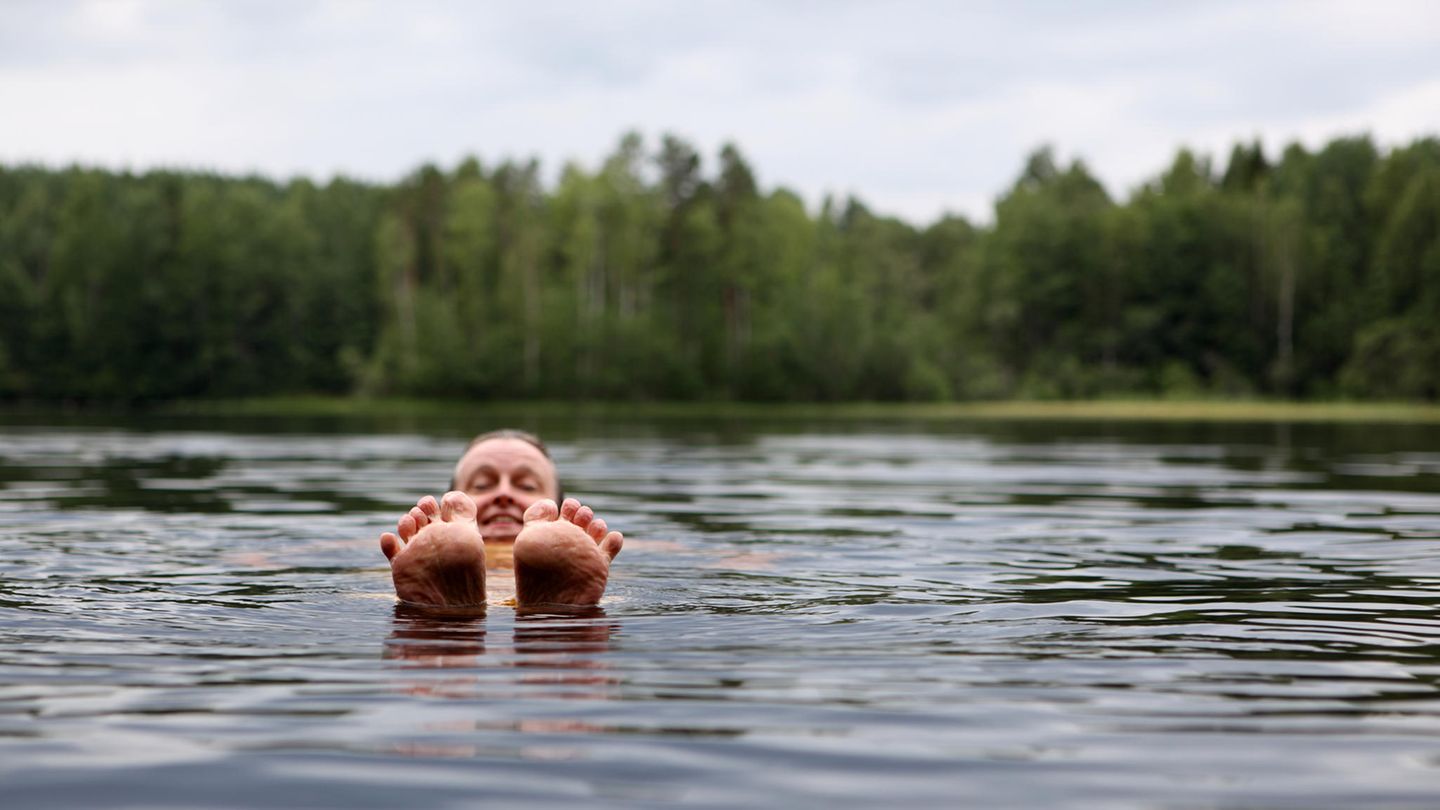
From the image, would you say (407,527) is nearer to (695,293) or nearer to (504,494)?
(504,494)

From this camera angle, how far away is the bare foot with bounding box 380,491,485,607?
6203 millimetres

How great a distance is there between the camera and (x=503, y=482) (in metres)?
8.77

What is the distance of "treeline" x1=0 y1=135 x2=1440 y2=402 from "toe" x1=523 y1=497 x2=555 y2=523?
206 ft

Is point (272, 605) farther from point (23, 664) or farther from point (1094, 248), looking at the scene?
point (1094, 248)

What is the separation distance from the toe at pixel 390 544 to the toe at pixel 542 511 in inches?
22.7

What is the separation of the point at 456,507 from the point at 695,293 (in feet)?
227

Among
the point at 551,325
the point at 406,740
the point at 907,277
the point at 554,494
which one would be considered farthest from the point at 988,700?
the point at 907,277

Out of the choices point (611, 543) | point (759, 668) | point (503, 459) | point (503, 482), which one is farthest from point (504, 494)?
point (759, 668)

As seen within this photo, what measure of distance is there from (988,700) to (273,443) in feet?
85.0

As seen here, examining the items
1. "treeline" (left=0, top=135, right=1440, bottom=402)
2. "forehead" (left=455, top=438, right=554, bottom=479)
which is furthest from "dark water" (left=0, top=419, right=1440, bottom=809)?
"treeline" (left=0, top=135, right=1440, bottom=402)

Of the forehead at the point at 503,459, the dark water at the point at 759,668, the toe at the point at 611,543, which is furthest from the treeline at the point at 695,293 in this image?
the toe at the point at 611,543

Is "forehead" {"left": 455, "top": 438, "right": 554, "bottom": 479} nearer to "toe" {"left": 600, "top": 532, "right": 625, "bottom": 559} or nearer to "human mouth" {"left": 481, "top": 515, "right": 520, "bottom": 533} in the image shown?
"human mouth" {"left": 481, "top": 515, "right": 520, "bottom": 533}

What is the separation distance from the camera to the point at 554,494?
9.11 m

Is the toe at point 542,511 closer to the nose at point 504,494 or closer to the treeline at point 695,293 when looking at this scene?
the nose at point 504,494
